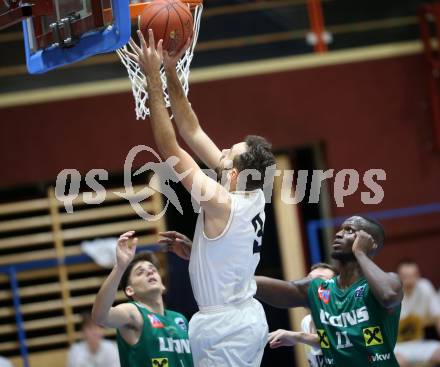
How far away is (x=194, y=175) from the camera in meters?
4.58

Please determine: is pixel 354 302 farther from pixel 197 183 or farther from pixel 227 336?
pixel 197 183

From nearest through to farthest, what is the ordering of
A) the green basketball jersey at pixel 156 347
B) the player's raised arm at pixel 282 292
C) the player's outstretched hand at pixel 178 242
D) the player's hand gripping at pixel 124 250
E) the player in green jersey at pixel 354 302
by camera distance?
the player's hand gripping at pixel 124 250, the player's outstretched hand at pixel 178 242, the player in green jersey at pixel 354 302, the green basketball jersey at pixel 156 347, the player's raised arm at pixel 282 292

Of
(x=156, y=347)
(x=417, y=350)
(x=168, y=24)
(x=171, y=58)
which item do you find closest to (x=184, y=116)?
(x=171, y=58)

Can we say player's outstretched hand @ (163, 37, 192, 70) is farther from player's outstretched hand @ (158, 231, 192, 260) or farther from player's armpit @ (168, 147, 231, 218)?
player's outstretched hand @ (158, 231, 192, 260)

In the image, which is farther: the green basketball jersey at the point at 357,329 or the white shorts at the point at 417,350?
the white shorts at the point at 417,350

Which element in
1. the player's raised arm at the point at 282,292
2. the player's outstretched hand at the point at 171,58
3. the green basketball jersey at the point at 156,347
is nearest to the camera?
the player's outstretched hand at the point at 171,58

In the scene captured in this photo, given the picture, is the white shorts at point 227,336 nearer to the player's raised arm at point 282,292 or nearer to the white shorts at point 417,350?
the player's raised arm at point 282,292

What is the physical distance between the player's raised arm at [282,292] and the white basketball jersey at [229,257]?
0.81 m

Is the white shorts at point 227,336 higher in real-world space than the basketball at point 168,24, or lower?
lower

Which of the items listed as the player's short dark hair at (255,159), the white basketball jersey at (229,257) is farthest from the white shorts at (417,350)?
the player's short dark hair at (255,159)

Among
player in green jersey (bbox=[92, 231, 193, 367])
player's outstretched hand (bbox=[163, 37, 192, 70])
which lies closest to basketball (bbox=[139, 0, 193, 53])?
player's outstretched hand (bbox=[163, 37, 192, 70])

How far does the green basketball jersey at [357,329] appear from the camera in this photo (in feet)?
17.8

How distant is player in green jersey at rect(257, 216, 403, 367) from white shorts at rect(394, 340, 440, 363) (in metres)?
3.05

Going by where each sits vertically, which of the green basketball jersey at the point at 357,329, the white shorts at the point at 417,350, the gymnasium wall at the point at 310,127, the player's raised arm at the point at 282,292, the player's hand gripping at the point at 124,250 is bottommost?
the white shorts at the point at 417,350
